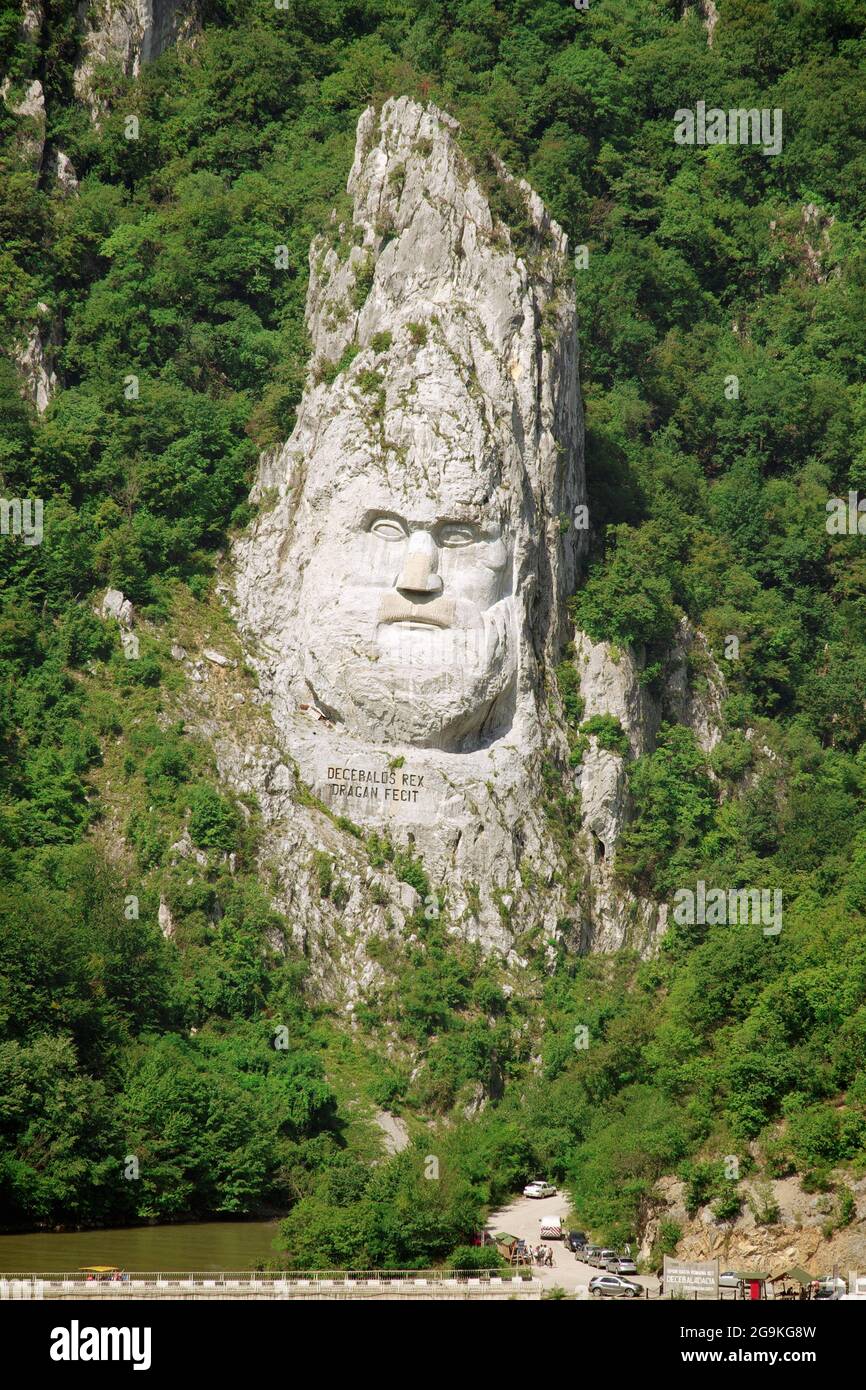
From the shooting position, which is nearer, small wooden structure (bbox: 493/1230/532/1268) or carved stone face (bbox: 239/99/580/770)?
small wooden structure (bbox: 493/1230/532/1268)

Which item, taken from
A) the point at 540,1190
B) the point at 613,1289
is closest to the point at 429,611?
the point at 540,1190

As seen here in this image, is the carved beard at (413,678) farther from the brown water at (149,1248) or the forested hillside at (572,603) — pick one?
the brown water at (149,1248)

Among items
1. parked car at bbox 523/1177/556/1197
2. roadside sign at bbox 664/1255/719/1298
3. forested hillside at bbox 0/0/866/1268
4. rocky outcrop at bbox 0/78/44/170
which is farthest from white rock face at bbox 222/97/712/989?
roadside sign at bbox 664/1255/719/1298

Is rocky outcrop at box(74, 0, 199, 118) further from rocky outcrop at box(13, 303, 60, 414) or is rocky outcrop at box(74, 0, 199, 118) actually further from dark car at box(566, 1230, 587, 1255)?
dark car at box(566, 1230, 587, 1255)

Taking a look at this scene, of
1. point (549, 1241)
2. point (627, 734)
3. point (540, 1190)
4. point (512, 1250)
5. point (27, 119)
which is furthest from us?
point (27, 119)

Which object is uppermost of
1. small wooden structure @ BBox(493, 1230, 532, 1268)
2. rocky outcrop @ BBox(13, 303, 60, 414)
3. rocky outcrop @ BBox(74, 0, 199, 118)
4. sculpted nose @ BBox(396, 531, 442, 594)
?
rocky outcrop @ BBox(74, 0, 199, 118)

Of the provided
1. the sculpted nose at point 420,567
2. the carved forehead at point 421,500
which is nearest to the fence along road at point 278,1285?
the sculpted nose at point 420,567

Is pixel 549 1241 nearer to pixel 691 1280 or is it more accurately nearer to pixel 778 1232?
pixel 778 1232
